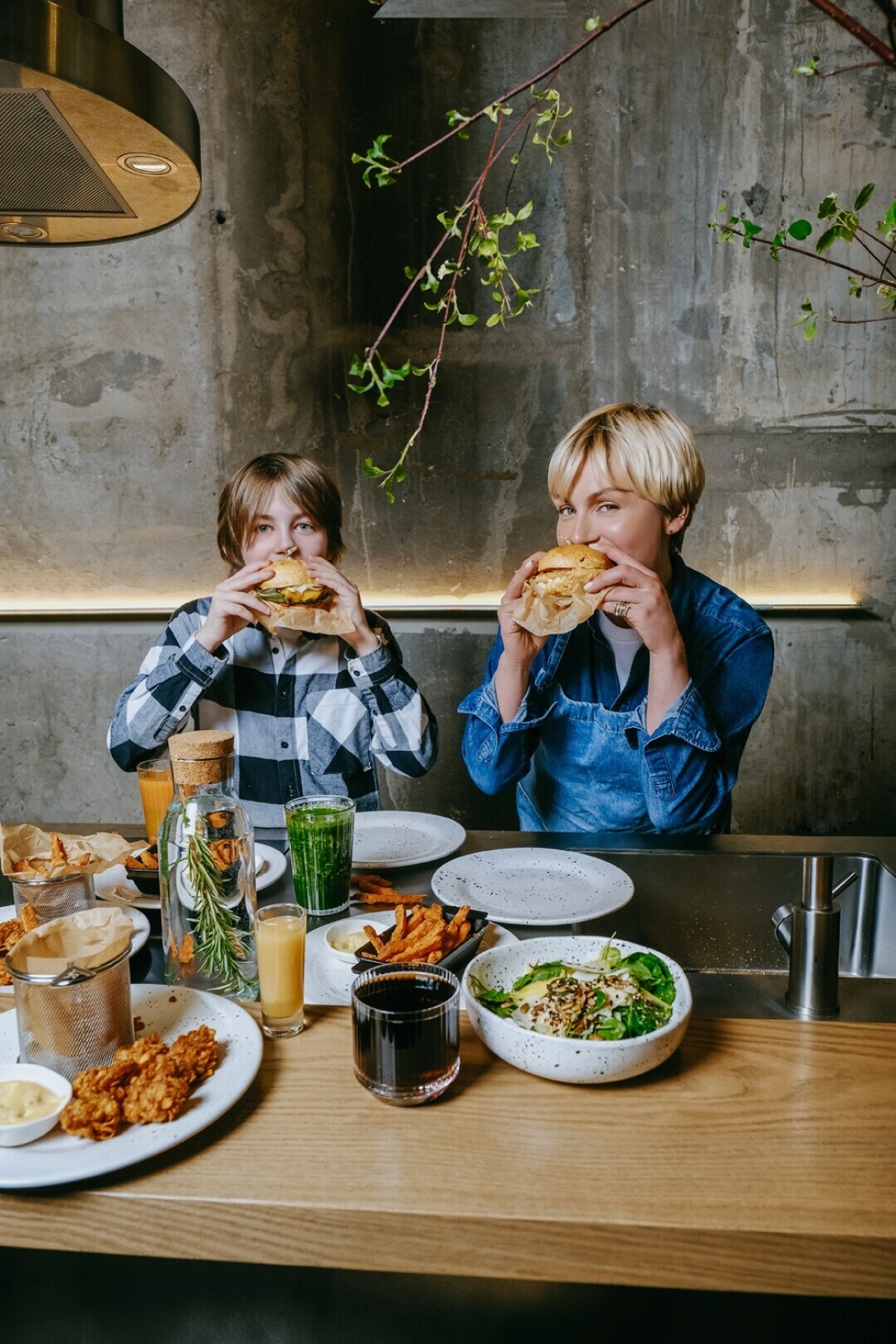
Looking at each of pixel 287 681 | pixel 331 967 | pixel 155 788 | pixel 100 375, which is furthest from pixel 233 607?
pixel 100 375

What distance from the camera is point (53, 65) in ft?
3.25

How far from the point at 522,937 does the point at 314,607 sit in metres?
1.10

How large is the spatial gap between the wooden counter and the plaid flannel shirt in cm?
130

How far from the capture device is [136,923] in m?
1.34

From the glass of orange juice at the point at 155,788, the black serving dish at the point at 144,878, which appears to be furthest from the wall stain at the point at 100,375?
the black serving dish at the point at 144,878

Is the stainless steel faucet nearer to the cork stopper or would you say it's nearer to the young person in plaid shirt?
the cork stopper

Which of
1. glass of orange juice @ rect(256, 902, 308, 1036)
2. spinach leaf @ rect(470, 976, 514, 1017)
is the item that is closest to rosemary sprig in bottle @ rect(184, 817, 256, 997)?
glass of orange juice @ rect(256, 902, 308, 1036)

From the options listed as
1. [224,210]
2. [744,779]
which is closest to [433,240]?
[224,210]

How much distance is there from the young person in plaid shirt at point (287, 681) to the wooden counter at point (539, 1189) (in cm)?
131

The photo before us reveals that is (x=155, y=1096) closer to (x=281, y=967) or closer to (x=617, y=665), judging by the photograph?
(x=281, y=967)

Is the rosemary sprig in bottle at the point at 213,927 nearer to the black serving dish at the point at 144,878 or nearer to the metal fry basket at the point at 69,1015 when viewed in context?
the metal fry basket at the point at 69,1015

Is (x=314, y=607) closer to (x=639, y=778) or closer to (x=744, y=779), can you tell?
(x=639, y=778)

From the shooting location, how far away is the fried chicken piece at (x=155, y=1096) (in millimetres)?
883

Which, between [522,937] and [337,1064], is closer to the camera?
[337,1064]
